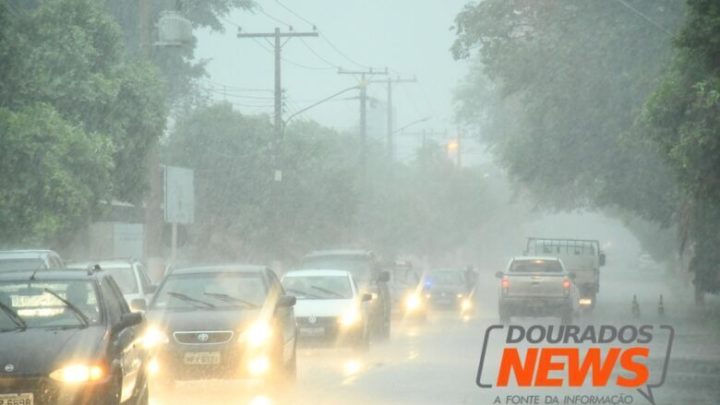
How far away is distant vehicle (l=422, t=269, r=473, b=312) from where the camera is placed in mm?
57594

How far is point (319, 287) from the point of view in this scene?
3111cm

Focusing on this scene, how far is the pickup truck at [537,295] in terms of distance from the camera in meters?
40.3

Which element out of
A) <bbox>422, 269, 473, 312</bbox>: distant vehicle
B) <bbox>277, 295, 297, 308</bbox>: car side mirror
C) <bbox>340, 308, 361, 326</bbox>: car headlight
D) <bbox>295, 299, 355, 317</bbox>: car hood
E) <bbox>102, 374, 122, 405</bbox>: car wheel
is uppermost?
<bbox>277, 295, 297, 308</bbox>: car side mirror

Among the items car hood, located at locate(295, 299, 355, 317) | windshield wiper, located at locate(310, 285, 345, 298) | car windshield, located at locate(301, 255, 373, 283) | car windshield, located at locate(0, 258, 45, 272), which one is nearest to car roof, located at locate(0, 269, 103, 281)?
car windshield, located at locate(0, 258, 45, 272)

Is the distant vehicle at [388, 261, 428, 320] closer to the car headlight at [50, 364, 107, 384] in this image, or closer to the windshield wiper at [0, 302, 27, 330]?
the windshield wiper at [0, 302, 27, 330]

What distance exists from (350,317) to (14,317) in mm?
15890

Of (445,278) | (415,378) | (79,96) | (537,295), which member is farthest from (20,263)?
(445,278)

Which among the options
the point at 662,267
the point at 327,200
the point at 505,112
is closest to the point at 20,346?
the point at 327,200

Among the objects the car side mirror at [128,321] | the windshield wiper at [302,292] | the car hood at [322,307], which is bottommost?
the car hood at [322,307]

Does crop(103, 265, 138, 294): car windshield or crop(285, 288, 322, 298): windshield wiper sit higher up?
crop(103, 265, 138, 294): car windshield

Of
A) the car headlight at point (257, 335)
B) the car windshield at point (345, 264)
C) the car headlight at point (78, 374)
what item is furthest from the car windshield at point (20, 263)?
the car windshield at point (345, 264)

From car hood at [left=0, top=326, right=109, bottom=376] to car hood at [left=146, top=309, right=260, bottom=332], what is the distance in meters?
5.71

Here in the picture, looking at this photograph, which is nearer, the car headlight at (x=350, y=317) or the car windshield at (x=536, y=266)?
the car headlight at (x=350, y=317)

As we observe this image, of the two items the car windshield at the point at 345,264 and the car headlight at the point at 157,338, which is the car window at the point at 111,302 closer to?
the car headlight at the point at 157,338
